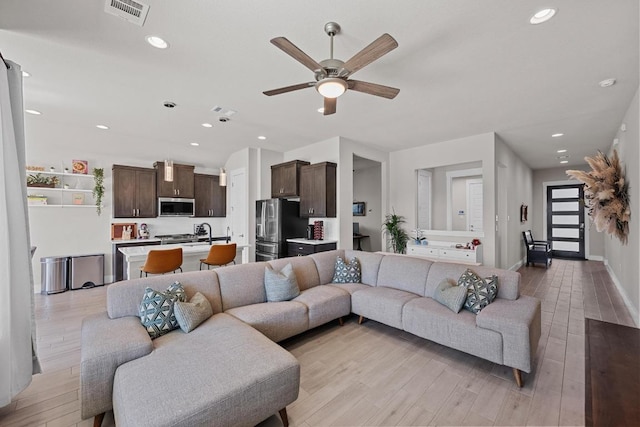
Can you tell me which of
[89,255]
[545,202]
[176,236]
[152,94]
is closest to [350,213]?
[152,94]

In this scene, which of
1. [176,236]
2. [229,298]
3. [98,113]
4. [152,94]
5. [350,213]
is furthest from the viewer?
[176,236]

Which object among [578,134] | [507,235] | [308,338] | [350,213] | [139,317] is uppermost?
[578,134]

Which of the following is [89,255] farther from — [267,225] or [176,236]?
[267,225]

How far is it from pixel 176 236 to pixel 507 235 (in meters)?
7.21

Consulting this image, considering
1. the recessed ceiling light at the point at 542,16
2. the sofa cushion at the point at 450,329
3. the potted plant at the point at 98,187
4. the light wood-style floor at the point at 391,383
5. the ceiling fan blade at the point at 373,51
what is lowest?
the light wood-style floor at the point at 391,383

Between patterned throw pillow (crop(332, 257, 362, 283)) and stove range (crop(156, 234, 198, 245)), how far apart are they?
4.29m

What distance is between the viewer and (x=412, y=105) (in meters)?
3.74

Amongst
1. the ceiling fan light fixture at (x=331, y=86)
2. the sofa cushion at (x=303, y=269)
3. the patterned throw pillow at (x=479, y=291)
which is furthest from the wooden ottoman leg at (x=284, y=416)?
the ceiling fan light fixture at (x=331, y=86)

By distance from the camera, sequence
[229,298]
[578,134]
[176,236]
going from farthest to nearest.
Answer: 1. [176,236]
2. [578,134]
3. [229,298]

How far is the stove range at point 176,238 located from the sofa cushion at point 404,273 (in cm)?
486

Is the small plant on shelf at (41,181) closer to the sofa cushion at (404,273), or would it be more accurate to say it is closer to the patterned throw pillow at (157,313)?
the patterned throw pillow at (157,313)

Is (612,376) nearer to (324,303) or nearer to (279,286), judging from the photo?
(324,303)

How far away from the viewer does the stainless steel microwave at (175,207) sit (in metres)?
6.19

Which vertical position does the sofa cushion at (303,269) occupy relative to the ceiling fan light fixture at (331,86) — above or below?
below
